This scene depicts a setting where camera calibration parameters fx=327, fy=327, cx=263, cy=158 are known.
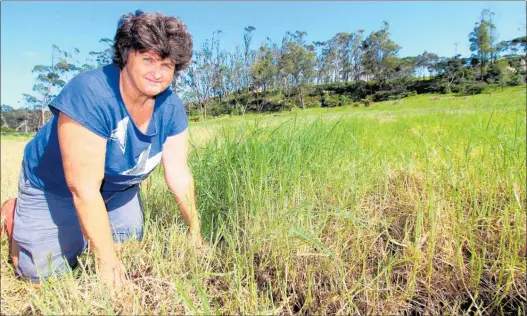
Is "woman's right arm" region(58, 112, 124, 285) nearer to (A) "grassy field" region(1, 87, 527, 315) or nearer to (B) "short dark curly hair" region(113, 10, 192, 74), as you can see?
(A) "grassy field" region(1, 87, 527, 315)

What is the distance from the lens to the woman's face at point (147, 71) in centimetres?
135

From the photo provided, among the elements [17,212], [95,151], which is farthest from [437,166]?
[17,212]

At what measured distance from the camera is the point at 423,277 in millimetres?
1330

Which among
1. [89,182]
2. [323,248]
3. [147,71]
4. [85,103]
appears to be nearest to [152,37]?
[147,71]

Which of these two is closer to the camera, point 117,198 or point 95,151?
point 95,151

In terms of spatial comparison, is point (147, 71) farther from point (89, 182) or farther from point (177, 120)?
point (89, 182)

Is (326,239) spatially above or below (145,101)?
below

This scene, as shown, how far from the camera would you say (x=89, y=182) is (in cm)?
132

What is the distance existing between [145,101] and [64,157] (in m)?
0.41

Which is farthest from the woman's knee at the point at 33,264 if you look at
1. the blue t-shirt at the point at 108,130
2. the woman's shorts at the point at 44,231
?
the blue t-shirt at the point at 108,130

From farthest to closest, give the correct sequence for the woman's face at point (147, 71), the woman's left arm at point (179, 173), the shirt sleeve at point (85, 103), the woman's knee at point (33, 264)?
the woman's left arm at point (179, 173)
the woman's knee at point (33, 264)
the woman's face at point (147, 71)
the shirt sleeve at point (85, 103)

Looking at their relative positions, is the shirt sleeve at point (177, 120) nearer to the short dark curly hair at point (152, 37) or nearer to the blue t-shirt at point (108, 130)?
the blue t-shirt at point (108, 130)

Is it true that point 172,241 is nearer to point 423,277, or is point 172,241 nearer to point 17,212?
point 17,212

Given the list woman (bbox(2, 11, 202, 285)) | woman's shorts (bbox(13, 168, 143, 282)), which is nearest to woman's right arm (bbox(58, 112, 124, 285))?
woman (bbox(2, 11, 202, 285))
